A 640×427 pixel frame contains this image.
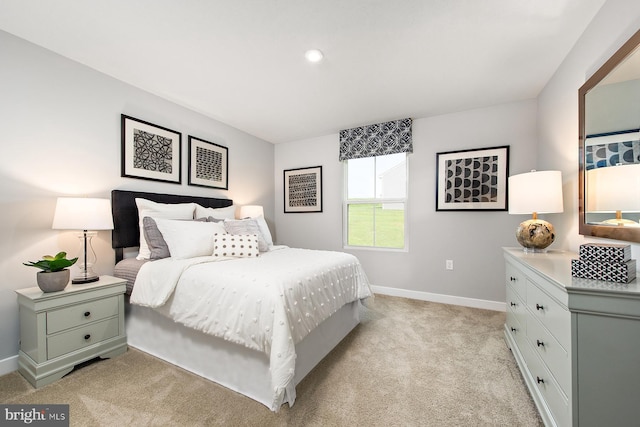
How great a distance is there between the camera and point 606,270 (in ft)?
3.46

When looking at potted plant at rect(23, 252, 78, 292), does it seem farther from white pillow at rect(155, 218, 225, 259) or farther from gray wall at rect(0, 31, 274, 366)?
white pillow at rect(155, 218, 225, 259)

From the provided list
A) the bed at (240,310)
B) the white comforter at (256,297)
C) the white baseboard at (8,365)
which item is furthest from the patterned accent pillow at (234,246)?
the white baseboard at (8,365)

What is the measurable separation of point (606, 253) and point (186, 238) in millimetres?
2669

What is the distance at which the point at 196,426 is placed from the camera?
4.28ft

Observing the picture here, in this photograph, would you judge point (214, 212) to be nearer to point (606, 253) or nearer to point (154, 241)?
point (154, 241)

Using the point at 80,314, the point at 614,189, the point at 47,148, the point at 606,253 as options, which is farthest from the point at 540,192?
the point at 47,148

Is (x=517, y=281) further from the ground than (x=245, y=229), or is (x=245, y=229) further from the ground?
(x=245, y=229)

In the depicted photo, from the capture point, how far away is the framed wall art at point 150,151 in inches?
96.6

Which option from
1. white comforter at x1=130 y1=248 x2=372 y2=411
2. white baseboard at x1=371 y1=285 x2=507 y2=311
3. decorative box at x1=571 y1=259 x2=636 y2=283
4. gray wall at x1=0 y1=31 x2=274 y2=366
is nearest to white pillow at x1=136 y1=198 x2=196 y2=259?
gray wall at x1=0 y1=31 x2=274 y2=366

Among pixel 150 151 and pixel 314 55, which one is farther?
pixel 150 151

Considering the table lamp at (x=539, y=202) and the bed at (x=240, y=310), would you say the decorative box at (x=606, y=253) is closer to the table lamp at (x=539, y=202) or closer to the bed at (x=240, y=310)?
the table lamp at (x=539, y=202)

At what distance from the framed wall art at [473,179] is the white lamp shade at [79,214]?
11.6ft

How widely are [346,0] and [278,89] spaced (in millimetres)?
1242

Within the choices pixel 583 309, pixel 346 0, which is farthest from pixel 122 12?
pixel 583 309
